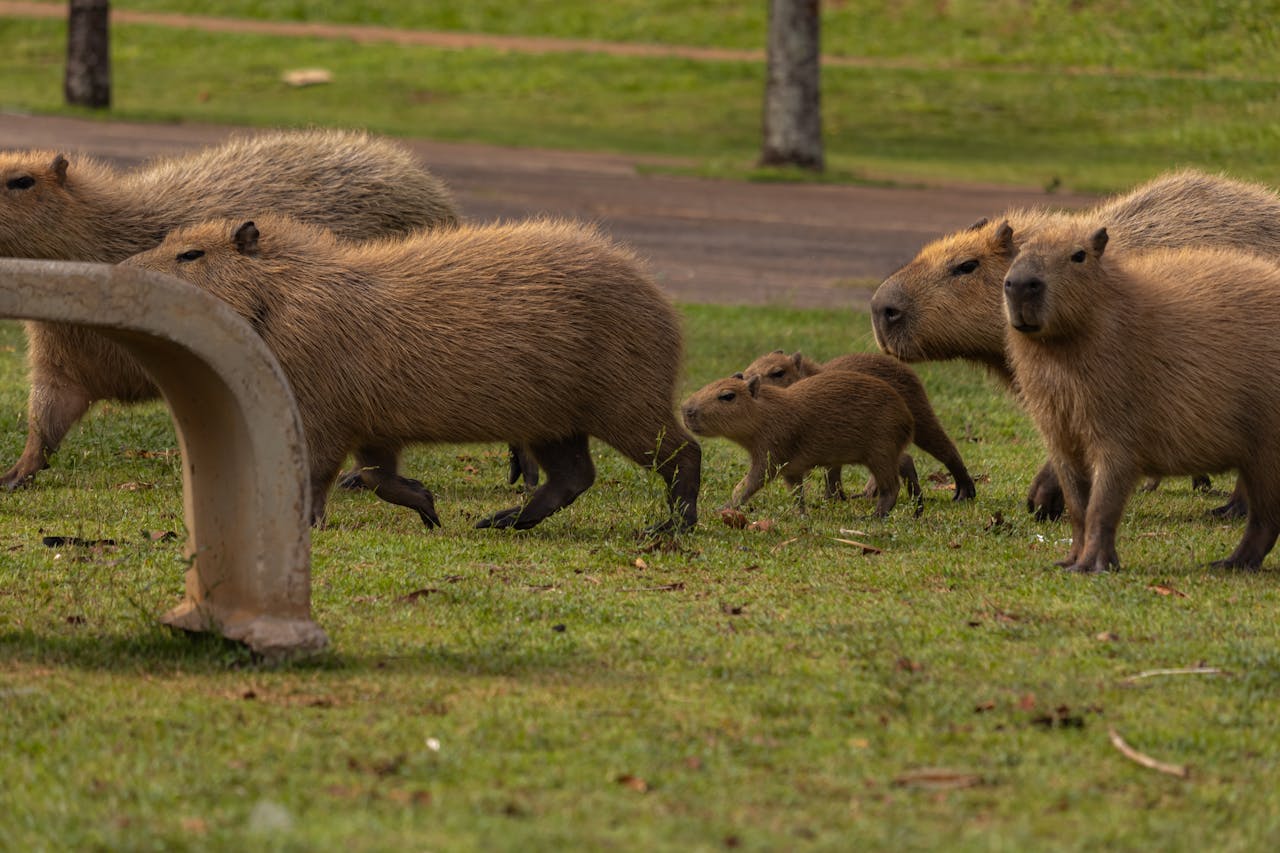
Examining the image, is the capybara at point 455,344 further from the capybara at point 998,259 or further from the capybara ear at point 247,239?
the capybara at point 998,259

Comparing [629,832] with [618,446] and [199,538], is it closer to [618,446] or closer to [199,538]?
[199,538]

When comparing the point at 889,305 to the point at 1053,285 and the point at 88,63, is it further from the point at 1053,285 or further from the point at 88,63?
the point at 88,63

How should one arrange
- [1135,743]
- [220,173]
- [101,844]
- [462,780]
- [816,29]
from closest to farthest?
1. [101,844]
2. [462,780]
3. [1135,743]
4. [220,173]
5. [816,29]

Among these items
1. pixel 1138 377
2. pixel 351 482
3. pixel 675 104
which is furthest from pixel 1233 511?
pixel 675 104

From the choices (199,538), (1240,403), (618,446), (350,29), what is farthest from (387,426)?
(350,29)

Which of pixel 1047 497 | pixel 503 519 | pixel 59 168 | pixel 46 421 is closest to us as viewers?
pixel 503 519

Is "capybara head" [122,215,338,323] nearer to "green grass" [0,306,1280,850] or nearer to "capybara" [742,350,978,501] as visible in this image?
"green grass" [0,306,1280,850]

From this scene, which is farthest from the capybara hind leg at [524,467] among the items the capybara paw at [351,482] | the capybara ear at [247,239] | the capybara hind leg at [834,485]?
the capybara ear at [247,239]

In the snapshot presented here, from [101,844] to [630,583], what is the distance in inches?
108

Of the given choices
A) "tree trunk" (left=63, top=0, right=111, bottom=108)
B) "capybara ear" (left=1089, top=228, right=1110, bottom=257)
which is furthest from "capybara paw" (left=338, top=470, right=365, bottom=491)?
"tree trunk" (left=63, top=0, right=111, bottom=108)

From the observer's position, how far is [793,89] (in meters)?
23.9

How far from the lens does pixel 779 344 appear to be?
1234 centimetres

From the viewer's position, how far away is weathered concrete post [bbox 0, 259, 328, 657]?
15.6 ft

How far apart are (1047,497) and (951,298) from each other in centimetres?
98
